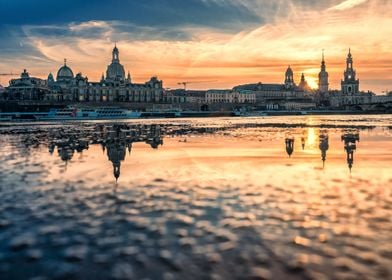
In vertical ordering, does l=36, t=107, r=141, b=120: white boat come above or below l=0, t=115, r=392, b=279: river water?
above

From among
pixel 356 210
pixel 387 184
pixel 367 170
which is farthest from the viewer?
pixel 367 170

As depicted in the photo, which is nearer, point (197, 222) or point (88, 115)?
point (197, 222)

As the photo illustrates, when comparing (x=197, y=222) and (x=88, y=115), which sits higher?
(x=88, y=115)

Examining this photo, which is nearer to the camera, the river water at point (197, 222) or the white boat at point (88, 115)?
the river water at point (197, 222)

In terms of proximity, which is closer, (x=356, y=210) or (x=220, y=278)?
(x=220, y=278)

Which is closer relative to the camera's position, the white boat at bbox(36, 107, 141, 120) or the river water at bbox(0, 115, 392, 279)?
the river water at bbox(0, 115, 392, 279)

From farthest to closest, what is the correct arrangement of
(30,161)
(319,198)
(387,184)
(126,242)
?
(30,161) → (387,184) → (319,198) → (126,242)

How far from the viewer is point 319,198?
13578 millimetres

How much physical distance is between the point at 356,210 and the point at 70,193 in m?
9.23

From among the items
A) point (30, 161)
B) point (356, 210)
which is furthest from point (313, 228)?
point (30, 161)

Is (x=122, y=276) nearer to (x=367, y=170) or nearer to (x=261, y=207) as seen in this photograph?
(x=261, y=207)

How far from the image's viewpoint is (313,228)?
10.4 metres

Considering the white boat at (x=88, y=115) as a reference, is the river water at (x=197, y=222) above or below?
below

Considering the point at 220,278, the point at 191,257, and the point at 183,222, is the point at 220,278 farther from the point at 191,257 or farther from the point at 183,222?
the point at 183,222
